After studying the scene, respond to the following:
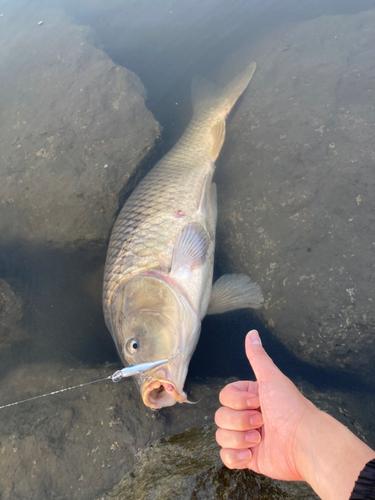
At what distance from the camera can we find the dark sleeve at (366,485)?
31.1 inches

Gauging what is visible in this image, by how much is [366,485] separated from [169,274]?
1.64 m

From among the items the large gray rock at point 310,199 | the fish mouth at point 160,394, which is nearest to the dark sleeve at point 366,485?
the fish mouth at point 160,394

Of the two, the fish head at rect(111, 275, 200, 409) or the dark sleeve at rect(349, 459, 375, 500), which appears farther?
the fish head at rect(111, 275, 200, 409)

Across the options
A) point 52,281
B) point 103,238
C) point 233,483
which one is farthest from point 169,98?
point 233,483

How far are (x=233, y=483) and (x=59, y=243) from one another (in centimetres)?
278

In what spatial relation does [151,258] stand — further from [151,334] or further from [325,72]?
[325,72]

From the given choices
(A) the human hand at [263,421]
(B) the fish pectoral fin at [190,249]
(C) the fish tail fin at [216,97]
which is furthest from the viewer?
(C) the fish tail fin at [216,97]

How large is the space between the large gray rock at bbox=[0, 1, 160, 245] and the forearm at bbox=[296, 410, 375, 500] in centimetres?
265

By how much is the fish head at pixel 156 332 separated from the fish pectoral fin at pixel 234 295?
0.38m

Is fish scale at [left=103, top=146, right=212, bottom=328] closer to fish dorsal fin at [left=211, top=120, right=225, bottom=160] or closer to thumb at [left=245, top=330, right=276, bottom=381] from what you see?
fish dorsal fin at [left=211, top=120, right=225, bottom=160]

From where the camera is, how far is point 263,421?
129 centimetres

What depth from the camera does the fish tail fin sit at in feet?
11.5

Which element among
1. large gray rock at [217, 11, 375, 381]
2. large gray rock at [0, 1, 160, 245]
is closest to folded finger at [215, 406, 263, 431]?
large gray rock at [217, 11, 375, 381]

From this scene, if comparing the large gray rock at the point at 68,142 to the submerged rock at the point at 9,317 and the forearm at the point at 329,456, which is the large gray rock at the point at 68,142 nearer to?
the submerged rock at the point at 9,317
